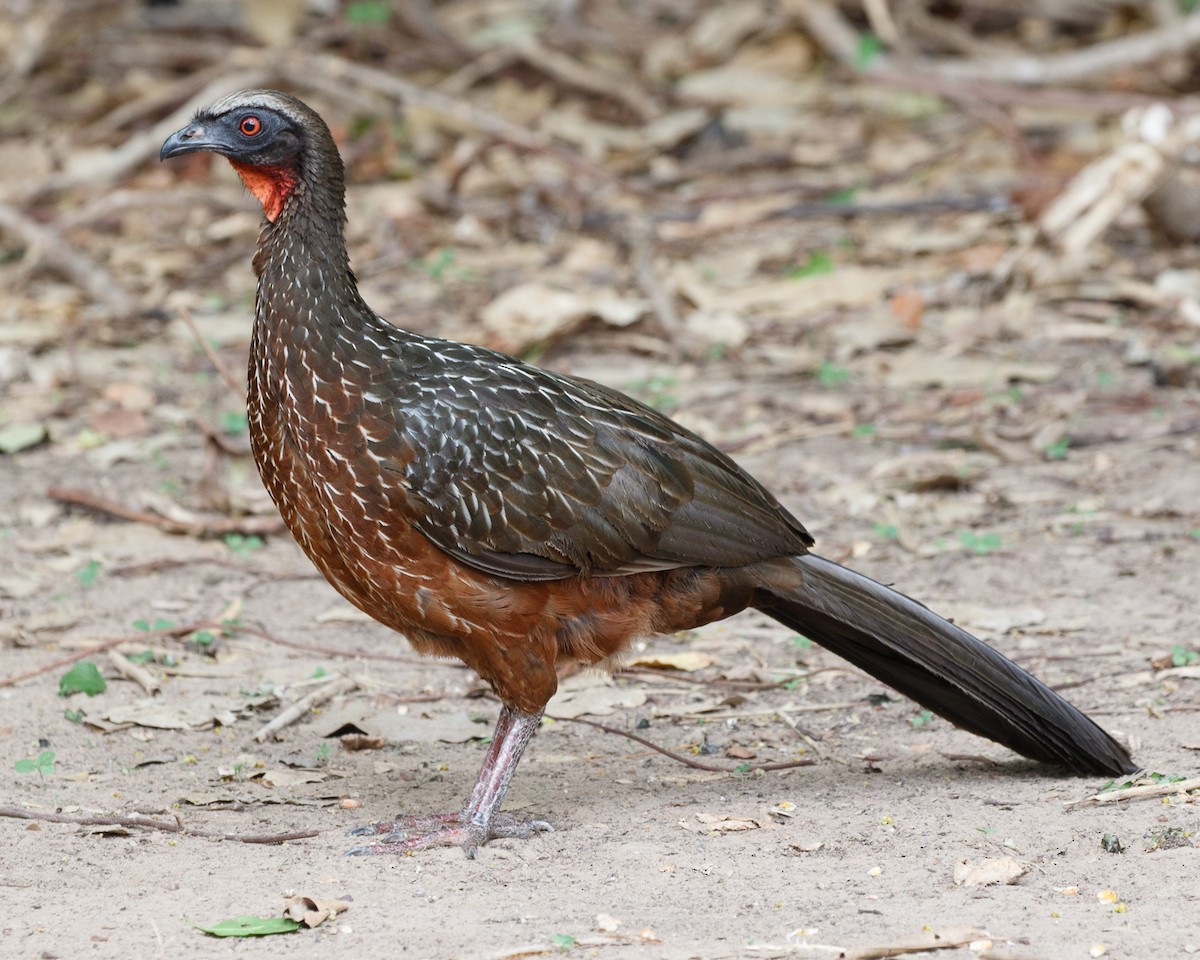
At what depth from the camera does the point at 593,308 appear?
8.09m

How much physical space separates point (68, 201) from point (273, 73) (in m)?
1.57

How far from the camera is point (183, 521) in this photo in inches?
251

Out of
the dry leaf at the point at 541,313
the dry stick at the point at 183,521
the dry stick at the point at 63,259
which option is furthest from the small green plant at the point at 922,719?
the dry stick at the point at 63,259

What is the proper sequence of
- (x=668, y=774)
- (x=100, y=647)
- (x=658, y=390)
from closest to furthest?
(x=668, y=774)
(x=100, y=647)
(x=658, y=390)

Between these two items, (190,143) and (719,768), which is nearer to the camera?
(190,143)

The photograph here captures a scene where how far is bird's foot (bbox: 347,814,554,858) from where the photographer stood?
13.4ft

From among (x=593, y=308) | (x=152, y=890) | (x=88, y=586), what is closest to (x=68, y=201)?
(x=593, y=308)

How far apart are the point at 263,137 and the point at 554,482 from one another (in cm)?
123

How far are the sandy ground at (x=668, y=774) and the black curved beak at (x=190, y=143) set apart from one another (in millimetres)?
1725

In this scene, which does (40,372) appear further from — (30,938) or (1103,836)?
(1103,836)

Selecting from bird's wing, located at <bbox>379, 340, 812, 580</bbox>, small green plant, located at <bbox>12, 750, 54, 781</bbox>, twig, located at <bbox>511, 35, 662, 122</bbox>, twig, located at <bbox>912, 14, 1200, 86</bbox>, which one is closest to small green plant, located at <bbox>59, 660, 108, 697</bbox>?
small green plant, located at <bbox>12, 750, 54, 781</bbox>

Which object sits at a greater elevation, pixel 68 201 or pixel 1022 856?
pixel 68 201

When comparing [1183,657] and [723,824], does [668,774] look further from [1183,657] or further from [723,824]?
[1183,657]

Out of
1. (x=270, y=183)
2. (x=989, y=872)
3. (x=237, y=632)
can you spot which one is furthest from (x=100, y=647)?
(x=989, y=872)
